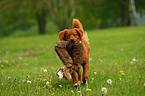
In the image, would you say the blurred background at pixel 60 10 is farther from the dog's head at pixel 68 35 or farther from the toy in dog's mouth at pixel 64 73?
the toy in dog's mouth at pixel 64 73

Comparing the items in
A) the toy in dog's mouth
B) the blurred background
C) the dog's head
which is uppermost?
the blurred background

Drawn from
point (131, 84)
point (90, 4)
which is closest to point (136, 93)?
point (131, 84)

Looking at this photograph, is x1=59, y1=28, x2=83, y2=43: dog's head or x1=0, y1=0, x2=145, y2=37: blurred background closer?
x1=59, y1=28, x2=83, y2=43: dog's head

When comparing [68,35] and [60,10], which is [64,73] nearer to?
[68,35]

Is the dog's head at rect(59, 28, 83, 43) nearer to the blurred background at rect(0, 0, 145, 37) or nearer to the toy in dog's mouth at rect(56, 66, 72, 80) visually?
the toy in dog's mouth at rect(56, 66, 72, 80)

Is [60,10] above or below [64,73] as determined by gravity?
above

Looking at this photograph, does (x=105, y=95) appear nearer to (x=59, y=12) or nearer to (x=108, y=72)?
(x=108, y=72)

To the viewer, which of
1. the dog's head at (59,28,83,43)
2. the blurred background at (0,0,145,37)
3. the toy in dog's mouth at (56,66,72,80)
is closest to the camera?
the toy in dog's mouth at (56,66,72,80)

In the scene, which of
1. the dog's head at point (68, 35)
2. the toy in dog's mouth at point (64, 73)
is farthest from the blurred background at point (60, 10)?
the toy in dog's mouth at point (64, 73)

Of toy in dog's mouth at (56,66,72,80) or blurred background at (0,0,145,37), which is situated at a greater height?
blurred background at (0,0,145,37)

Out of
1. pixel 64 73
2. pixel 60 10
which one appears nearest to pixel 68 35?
pixel 64 73

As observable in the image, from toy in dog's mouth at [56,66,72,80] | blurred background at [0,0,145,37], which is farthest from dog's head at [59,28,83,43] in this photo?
blurred background at [0,0,145,37]

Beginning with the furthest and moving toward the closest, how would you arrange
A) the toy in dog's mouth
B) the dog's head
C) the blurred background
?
the blurred background, the dog's head, the toy in dog's mouth

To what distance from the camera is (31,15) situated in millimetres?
A: 32750
